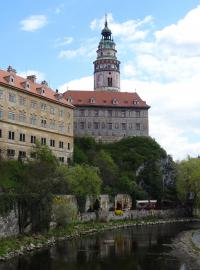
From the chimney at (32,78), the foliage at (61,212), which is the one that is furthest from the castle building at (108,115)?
the foliage at (61,212)

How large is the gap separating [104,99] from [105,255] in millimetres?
55552

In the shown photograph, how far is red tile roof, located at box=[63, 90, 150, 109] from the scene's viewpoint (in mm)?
89312

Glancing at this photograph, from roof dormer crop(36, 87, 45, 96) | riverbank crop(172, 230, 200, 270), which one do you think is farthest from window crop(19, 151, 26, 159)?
riverbank crop(172, 230, 200, 270)

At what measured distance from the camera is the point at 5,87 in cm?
5900

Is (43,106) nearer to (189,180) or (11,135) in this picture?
(11,135)

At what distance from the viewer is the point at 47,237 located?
43.2 metres

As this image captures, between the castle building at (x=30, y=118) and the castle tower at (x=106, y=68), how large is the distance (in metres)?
34.0

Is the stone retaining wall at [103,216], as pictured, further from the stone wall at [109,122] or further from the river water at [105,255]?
the stone wall at [109,122]

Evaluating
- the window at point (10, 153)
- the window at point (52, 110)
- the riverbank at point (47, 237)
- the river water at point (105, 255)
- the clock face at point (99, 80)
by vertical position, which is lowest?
the river water at point (105, 255)

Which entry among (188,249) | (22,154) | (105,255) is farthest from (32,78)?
(188,249)

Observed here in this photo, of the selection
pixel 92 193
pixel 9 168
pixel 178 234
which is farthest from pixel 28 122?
pixel 178 234

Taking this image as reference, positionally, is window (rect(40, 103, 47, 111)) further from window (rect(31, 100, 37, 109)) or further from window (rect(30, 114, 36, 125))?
window (rect(30, 114, 36, 125))

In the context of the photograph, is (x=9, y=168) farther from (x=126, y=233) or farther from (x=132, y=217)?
(x=132, y=217)

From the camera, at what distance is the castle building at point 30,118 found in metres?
59.0
